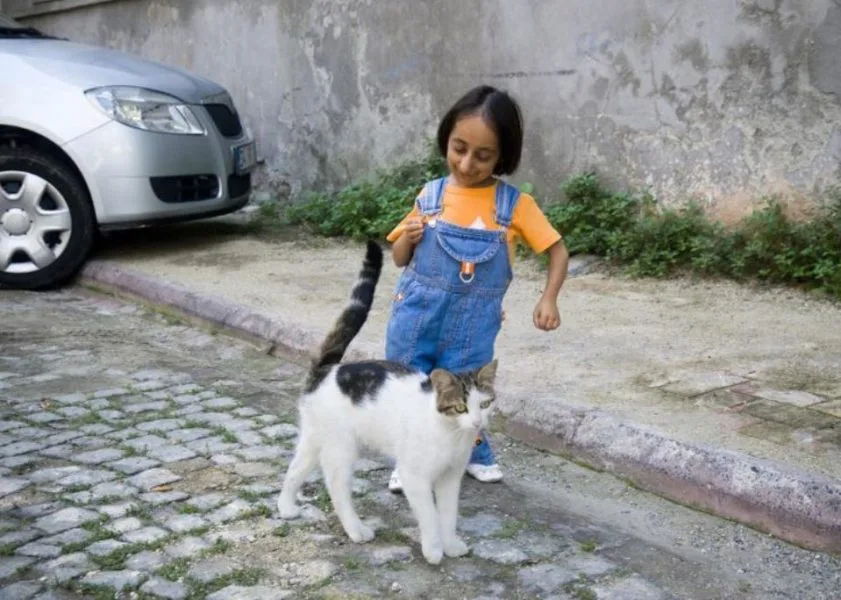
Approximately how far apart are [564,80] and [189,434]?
4349 millimetres

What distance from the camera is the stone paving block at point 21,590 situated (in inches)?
124

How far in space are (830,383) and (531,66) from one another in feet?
13.1

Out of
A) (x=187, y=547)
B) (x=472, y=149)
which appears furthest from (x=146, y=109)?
(x=187, y=547)

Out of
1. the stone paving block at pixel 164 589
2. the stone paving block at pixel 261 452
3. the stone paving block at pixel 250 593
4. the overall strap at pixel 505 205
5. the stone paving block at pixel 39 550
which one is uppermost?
the overall strap at pixel 505 205

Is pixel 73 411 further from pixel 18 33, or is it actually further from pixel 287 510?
pixel 18 33

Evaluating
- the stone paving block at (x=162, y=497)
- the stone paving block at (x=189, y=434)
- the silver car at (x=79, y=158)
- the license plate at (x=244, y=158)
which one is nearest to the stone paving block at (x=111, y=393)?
the stone paving block at (x=189, y=434)

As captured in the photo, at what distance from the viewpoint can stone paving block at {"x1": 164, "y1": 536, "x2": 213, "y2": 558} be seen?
3.43 m

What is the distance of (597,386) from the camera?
16.1 ft

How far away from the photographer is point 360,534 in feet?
11.6

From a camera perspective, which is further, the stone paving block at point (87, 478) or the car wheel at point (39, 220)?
the car wheel at point (39, 220)

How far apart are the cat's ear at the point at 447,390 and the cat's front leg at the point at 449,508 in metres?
0.28

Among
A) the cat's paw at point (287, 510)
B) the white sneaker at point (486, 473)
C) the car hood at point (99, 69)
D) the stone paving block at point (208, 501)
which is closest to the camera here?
the cat's paw at point (287, 510)

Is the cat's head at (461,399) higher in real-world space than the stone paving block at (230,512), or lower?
higher

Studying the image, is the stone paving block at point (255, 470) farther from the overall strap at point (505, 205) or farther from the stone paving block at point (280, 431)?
the overall strap at point (505, 205)
